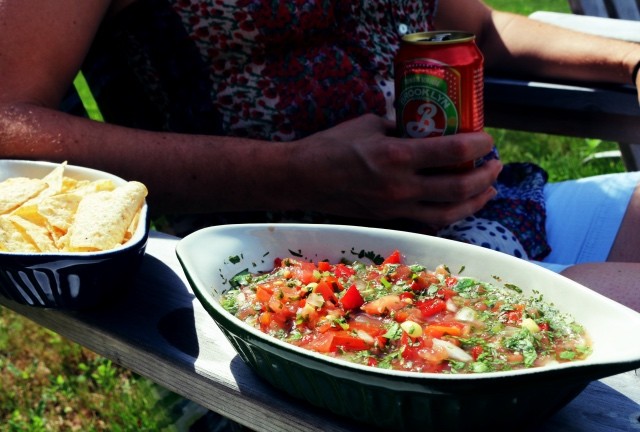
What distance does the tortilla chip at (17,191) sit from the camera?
1.29m

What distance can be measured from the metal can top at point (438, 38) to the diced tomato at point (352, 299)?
57 centimetres

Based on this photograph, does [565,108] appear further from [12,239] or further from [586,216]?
[12,239]

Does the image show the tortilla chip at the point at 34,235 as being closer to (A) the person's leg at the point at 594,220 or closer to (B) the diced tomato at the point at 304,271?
(B) the diced tomato at the point at 304,271

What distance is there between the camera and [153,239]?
144cm

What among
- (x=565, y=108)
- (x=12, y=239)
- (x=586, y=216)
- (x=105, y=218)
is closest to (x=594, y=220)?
(x=586, y=216)

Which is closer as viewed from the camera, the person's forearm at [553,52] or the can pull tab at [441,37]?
the can pull tab at [441,37]

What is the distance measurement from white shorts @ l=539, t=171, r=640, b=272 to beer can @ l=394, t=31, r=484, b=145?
0.53 meters

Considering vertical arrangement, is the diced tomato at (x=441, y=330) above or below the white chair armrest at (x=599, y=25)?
above

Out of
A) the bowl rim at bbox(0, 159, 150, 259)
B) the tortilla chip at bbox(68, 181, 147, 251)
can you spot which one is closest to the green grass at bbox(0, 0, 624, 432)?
the bowl rim at bbox(0, 159, 150, 259)

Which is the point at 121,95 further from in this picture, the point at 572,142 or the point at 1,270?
the point at 572,142

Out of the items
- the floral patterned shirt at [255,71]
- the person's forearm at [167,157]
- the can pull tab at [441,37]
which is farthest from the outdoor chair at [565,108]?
the person's forearm at [167,157]

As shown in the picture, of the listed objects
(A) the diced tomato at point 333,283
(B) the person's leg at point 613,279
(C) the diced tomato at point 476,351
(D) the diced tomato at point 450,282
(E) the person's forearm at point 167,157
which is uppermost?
(C) the diced tomato at point 476,351

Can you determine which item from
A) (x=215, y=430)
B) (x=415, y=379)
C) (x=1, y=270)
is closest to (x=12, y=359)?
(x=215, y=430)

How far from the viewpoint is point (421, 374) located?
83cm
